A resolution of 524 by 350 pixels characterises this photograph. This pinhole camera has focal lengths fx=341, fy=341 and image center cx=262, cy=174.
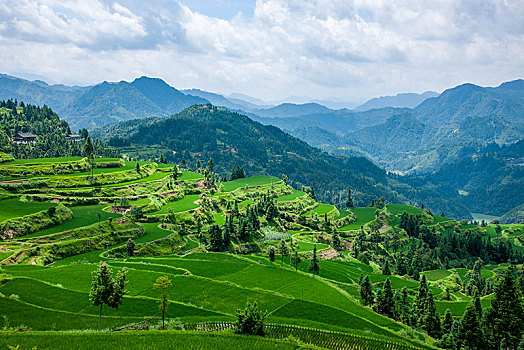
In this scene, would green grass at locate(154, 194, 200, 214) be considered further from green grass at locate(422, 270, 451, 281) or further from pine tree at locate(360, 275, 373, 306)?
green grass at locate(422, 270, 451, 281)

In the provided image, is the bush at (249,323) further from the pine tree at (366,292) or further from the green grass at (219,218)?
the green grass at (219,218)

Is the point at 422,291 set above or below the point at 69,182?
→ below

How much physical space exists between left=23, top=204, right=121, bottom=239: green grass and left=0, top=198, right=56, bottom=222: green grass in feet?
22.8

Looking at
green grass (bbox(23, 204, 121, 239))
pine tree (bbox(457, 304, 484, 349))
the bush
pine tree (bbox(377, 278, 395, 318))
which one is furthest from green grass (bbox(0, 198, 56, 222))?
pine tree (bbox(457, 304, 484, 349))

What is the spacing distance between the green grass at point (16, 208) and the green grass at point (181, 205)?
32340 millimetres

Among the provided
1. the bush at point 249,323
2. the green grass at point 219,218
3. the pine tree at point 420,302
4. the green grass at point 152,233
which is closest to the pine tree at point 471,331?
the pine tree at point 420,302

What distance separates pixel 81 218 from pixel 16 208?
44.7ft

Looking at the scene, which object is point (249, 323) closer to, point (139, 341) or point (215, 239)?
point (139, 341)

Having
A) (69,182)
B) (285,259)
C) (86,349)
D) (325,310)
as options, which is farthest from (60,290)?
(69,182)

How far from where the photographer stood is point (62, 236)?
70.6 m

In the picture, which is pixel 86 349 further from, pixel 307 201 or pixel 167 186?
pixel 307 201

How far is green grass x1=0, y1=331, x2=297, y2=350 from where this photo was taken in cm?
2908

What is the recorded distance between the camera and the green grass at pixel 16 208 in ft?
240

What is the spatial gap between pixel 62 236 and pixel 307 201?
5654 inches
